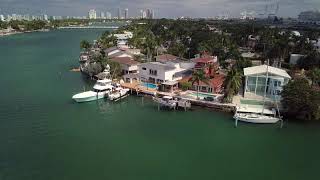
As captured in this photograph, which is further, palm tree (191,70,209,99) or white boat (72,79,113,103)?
palm tree (191,70,209,99)

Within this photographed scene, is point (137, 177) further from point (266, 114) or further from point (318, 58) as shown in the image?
point (318, 58)

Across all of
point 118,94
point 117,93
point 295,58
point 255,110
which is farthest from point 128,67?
point 295,58

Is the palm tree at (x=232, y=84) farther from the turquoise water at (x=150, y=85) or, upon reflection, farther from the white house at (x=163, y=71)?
the turquoise water at (x=150, y=85)

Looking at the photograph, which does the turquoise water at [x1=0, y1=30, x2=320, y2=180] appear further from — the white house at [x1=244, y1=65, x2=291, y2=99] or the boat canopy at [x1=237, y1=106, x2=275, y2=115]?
the white house at [x1=244, y1=65, x2=291, y2=99]

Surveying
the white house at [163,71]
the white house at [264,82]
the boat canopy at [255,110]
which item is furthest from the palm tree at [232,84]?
the white house at [163,71]

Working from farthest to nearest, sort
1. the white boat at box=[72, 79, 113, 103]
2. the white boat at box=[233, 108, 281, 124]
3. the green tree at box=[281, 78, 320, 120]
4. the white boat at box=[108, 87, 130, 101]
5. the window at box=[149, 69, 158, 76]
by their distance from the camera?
the window at box=[149, 69, 158, 76] → the white boat at box=[108, 87, 130, 101] → the white boat at box=[72, 79, 113, 103] → the white boat at box=[233, 108, 281, 124] → the green tree at box=[281, 78, 320, 120]

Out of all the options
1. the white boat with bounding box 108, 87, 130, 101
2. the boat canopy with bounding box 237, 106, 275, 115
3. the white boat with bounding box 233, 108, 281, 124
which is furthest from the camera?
the white boat with bounding box 108, 87, 130, 101

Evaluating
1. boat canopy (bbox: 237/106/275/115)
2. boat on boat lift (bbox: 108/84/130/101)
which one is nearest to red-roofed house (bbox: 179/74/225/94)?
boat canopy (bbox: 237/106/275/115)
